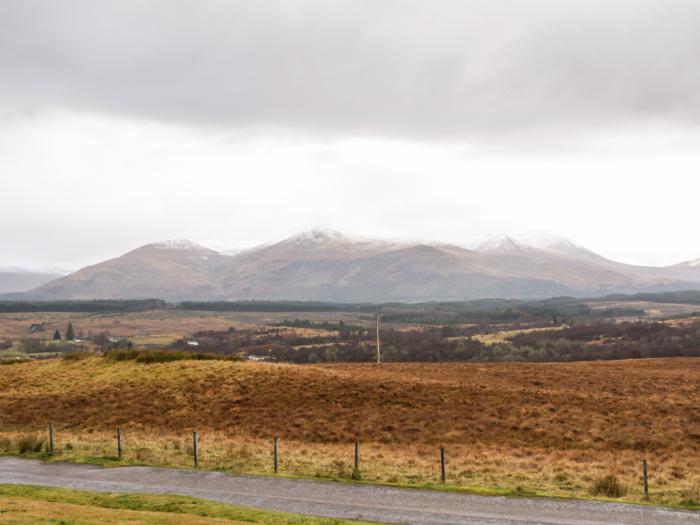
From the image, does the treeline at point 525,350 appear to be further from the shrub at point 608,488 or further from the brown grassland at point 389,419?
the shrub at point 608,488

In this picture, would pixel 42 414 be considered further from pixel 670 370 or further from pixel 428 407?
pixel 670 370

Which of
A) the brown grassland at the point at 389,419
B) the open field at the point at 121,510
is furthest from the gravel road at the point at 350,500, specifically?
the brown grassland at the point at 389,419

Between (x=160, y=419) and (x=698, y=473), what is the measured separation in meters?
37.2

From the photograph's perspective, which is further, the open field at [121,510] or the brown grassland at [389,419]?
the brown grassland at [389,419]

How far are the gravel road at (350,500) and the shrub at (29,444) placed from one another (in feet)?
18.8

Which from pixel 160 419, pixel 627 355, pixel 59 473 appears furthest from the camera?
pixel 627 355

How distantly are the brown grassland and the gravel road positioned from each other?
213cm

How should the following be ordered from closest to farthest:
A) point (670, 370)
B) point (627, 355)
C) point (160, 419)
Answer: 1. point (160, 419)
2. point (670, 370)
3. point (627, 355)

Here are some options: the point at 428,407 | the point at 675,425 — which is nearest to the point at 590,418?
the point at 675,425

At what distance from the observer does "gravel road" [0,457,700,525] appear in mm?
24859

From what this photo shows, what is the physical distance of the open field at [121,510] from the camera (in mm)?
23344

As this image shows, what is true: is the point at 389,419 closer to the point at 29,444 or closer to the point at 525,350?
the point at 29,444

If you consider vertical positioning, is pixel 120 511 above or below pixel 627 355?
above

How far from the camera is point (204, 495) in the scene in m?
28.8
